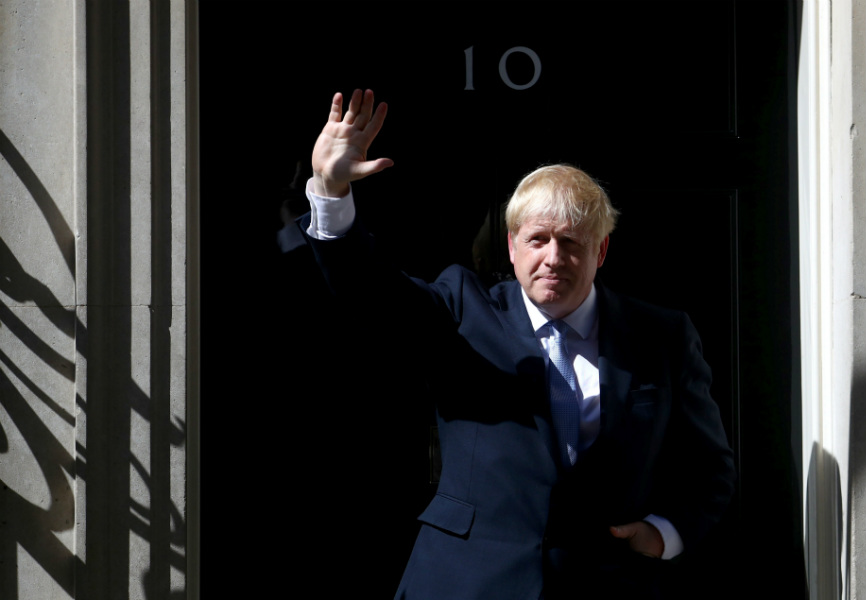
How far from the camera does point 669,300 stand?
143 inches

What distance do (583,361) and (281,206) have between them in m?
1.39

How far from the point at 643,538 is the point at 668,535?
0.08m

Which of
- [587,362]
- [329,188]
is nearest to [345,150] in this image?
[329,188]

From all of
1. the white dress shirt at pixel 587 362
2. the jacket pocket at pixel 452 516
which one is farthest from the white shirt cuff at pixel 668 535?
the jacket pocket at pixel 452 516

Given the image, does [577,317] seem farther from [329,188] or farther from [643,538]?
[329,188]

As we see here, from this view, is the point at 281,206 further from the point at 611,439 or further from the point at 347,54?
the point at 611,439

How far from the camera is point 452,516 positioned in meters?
2.78

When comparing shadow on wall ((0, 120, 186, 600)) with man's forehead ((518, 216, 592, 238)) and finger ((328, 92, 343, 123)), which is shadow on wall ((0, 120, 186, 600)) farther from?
man's forehead ((518, 216, 592, 238))

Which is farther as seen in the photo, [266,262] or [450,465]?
[266,262]

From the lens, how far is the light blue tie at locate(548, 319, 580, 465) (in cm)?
276

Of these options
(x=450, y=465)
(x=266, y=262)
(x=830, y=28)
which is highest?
(x=830, y=28)

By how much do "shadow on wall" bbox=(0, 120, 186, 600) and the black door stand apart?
0.41 meters

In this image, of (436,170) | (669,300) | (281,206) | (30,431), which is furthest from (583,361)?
(30,431)

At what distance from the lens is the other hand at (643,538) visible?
9.11 feet
